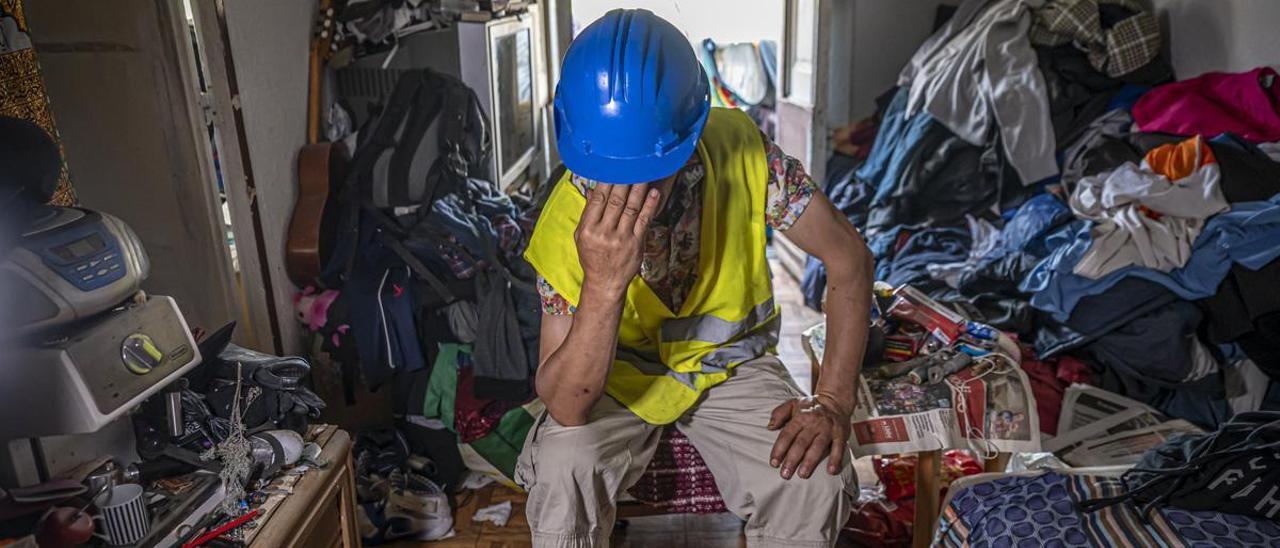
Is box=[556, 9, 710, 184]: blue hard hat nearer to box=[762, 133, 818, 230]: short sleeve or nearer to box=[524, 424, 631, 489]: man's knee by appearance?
box=[762, 133, 818, 230]: short sleeve

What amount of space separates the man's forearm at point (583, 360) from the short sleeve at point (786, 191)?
0.38 m

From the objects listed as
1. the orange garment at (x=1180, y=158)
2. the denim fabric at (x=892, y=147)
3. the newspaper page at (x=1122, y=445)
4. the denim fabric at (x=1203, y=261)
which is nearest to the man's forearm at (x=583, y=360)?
the newspaper page at (x=1122, y=445)

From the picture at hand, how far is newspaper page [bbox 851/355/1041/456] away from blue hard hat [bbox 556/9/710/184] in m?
0.68

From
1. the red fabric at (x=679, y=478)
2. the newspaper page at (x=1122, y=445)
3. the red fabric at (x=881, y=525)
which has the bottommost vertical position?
the red fabric at (x=881, y=525)

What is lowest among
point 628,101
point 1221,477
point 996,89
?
point 1221,477

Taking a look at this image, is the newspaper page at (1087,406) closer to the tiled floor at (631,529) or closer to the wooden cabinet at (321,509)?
the tiled floor at (631,529)

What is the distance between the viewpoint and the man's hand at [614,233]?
4.08 feet

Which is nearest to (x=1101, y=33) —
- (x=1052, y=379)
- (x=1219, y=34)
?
(x=1219, y=34)

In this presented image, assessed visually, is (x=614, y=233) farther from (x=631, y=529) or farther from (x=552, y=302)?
(x=631, y=529)

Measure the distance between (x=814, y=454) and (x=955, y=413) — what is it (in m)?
0.42

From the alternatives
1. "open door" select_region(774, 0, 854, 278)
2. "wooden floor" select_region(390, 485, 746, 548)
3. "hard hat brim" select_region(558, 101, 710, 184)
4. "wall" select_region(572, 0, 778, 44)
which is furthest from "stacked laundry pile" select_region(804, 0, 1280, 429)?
"wall" select_region(572, 0, 778, 44)

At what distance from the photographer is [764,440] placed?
1.45m

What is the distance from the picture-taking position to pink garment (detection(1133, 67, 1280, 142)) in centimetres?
246

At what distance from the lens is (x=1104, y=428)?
7.25 feet
